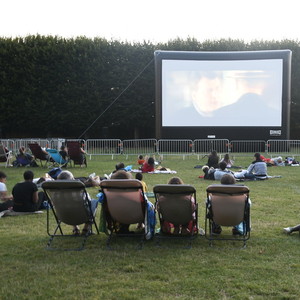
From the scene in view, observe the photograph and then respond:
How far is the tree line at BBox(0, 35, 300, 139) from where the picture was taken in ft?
87.1

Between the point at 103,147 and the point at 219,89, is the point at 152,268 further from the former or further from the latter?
the point at 219,89

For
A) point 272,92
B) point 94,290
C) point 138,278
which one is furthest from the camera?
point 272,92

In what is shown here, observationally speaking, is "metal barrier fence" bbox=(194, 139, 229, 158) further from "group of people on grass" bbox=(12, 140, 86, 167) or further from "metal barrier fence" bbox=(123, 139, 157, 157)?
"group of people on grass" bbox=(12, 140, 86, 167)

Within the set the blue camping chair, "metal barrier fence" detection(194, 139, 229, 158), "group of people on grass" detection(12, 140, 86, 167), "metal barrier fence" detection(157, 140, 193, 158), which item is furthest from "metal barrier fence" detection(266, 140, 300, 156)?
the blue camping chair

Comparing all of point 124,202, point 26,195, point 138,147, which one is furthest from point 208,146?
point 124,202

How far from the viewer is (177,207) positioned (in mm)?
5281

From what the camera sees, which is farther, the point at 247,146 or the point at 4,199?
the point at 247,146

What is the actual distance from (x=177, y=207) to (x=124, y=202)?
25.5 inches

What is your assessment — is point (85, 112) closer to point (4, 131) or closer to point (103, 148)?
point (4, 131)

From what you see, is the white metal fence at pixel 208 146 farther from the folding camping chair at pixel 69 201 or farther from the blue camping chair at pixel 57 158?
the folding camping chair at pixel 69 201

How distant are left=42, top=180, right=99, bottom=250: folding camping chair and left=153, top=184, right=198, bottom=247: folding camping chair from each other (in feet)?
2.89

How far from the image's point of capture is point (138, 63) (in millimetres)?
27328

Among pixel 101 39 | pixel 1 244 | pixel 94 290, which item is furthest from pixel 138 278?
pixel 101 39

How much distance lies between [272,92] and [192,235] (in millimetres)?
16603
